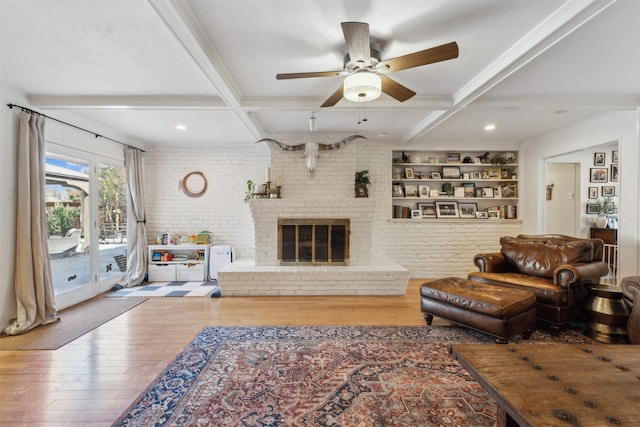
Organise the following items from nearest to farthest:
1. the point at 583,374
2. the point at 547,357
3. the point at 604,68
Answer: the point at 583,374 < the point at 547,357 < the point at 604,68

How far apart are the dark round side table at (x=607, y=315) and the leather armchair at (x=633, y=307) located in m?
0.14

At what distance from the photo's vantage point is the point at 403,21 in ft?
6.03

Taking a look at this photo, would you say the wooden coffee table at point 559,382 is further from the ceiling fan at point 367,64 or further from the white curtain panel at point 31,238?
the white curtain panel at point 31,238

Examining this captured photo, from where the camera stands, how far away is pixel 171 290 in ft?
14.0

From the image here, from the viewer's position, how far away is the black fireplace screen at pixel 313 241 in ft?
14.4

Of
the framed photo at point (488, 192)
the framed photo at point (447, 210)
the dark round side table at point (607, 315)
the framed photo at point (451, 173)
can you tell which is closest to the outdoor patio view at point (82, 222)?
the framed photo at point (447, 210)

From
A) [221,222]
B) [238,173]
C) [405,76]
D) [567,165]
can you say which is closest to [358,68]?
[405,76]

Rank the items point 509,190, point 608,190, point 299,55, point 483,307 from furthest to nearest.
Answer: point 608,190 → point 509,190 → point 483,307 → point 299,55

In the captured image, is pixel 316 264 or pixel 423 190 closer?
pixel 316 264

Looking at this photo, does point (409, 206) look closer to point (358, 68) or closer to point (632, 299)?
point (632, 299)

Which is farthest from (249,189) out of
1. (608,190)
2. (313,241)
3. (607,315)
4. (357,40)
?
(608,190)

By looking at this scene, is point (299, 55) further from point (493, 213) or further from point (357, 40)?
point (493, 213)

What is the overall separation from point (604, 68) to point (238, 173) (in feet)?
16.0

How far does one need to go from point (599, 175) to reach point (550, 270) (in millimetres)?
3834
